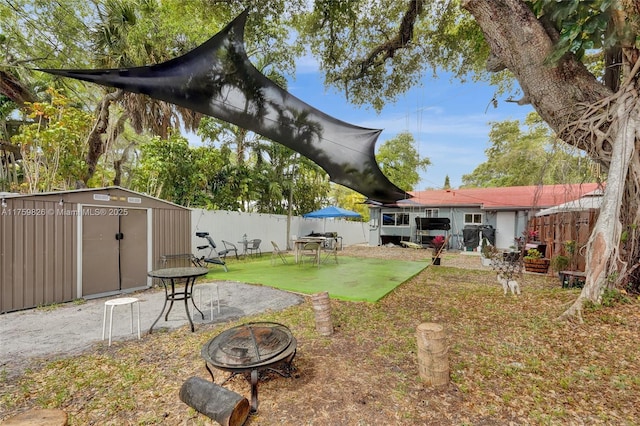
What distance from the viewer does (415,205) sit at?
49.8 feet

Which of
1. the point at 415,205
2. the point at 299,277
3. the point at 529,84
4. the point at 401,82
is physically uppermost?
the point at 401,82

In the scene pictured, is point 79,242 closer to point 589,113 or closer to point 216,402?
point 216,402

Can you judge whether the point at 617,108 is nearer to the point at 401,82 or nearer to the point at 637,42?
the point at 637,42

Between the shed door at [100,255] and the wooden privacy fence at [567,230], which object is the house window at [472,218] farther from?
the shed door at [100,255]

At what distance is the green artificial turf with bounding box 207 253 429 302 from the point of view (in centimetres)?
583

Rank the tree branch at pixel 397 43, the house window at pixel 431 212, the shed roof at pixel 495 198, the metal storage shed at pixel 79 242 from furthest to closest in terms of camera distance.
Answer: the house window at pixel 431 212 → the shed roof at pixel 495 198 → the tree branch at pixel 397 43 → the metal storage shed at pixel 79 242

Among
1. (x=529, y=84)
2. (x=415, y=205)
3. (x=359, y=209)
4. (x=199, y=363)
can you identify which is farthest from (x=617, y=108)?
(x=359, y=209)

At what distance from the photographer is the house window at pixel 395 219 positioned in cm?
1612

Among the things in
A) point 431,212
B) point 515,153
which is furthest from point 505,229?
point 515,153

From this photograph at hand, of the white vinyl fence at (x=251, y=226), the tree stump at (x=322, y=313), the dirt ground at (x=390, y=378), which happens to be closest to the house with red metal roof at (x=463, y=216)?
the white vinyl fence at (x=251, y=226)

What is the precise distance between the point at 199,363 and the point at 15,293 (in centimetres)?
373

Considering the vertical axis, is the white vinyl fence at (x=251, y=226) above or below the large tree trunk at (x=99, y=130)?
below

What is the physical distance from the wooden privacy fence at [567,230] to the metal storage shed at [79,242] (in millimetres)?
8795

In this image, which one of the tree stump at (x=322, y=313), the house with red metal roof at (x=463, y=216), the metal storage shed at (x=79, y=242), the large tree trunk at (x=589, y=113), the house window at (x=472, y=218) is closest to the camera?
the tree stump at (x=322, y=313)
